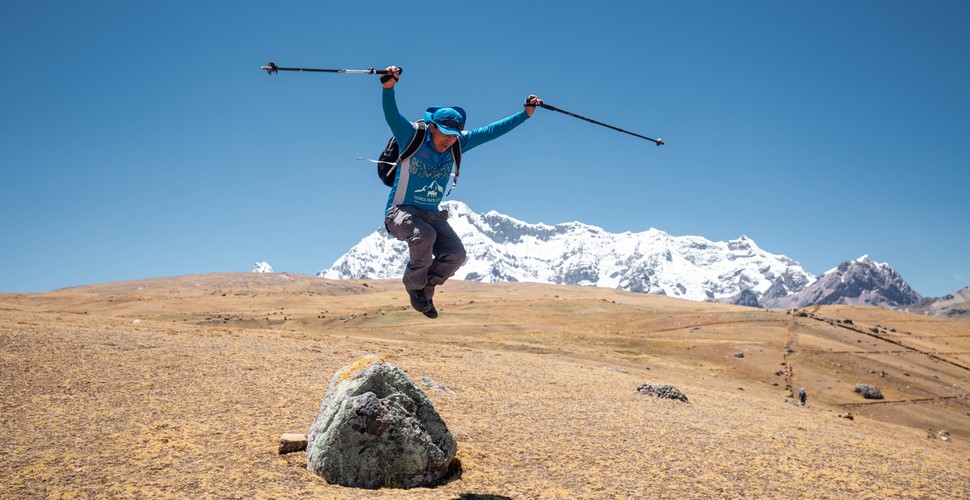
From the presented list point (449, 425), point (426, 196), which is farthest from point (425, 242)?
point (449, 425)

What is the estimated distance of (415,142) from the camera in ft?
28.7

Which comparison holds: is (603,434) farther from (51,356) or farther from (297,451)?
(51,356)

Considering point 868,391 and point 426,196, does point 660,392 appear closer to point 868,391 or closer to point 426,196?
point 426,196

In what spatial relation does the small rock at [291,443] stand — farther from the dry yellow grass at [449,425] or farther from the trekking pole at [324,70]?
the trekking pole at [324,70]

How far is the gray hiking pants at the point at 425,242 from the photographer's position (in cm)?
877

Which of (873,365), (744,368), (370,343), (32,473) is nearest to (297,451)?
(32,473)

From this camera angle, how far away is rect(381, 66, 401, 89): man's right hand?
794 cm

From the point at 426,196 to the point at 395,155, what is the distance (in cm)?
78

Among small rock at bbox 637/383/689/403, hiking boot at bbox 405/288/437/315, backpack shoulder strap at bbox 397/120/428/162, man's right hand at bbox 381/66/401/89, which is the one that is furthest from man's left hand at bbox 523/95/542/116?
small rock at bbox 637/383/689/403

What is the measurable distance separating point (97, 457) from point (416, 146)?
6.09 m

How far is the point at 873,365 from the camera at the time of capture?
3722 centimetres

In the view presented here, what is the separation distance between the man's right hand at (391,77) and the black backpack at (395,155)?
85 centimetres

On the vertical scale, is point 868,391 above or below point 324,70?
below

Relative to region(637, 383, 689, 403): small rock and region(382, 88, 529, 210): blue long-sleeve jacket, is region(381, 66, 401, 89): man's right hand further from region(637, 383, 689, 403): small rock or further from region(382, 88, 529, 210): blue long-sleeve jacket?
region(637, 383, 689, 403): small rock
